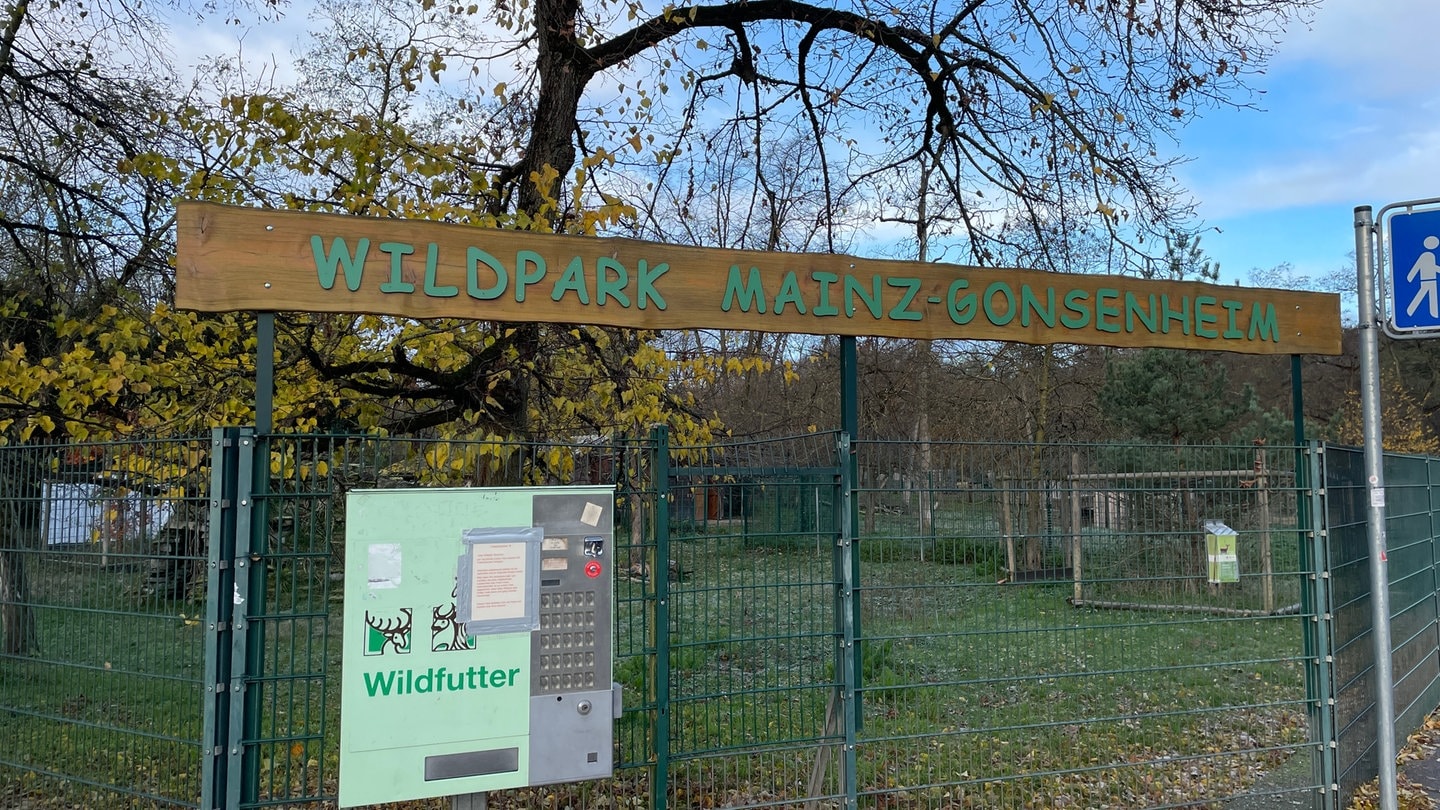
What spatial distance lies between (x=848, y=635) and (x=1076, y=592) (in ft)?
4.51

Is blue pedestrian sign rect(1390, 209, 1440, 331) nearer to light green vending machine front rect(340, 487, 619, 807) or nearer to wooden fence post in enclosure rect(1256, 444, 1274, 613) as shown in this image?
wooden fence post in enclosure rect(1256, 444, 1274, 613)

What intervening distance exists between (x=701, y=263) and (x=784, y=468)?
1090 millimetres

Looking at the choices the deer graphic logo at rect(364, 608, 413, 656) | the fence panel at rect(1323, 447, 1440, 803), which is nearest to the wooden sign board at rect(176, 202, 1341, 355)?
the fence panel at rect(1323, 447, 1440, 803)

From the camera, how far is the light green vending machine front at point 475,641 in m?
3.60

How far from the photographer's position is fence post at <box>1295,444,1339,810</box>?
18.1 ft

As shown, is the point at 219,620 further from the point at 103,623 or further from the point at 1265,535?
the point at 1265,535

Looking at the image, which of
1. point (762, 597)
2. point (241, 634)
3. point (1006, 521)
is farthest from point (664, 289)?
point (241, 634)

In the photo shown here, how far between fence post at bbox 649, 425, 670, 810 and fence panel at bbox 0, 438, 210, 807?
6.20 ft

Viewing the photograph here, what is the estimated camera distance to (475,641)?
3744mm

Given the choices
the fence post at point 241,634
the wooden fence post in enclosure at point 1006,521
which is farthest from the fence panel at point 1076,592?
the fence post at point 241,634

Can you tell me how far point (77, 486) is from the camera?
4410mm

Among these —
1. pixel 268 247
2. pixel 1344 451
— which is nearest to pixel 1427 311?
pixel 1344 451

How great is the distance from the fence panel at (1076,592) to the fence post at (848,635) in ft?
0.27

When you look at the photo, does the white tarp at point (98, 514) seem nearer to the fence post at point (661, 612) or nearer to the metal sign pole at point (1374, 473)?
the fence post at point (661, 612)
